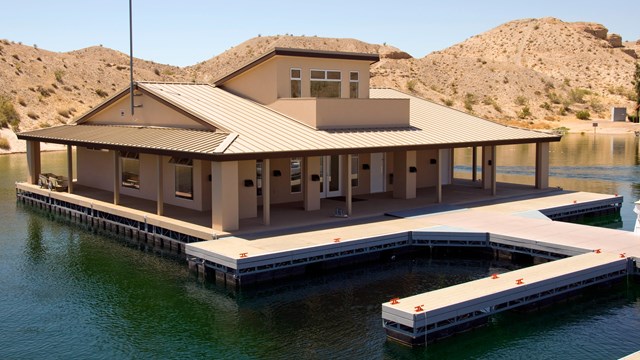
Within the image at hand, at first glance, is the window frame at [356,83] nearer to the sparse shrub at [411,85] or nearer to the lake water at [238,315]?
the lake water at [238,315]

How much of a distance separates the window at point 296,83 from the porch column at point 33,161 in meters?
12.3

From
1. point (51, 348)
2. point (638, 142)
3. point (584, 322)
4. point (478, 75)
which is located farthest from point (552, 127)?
point (51, 348)

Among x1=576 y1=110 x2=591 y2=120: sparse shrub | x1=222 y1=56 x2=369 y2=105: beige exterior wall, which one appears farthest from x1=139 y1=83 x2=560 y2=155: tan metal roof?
x1=576 y1=110 x2=591 y2=120: sparse shrub

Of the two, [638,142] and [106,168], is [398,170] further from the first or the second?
[638,142]

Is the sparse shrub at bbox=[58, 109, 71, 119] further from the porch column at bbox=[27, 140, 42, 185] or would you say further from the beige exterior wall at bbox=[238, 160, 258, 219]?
the beige exterior wall at bbox=[238, 160, 258, 219]

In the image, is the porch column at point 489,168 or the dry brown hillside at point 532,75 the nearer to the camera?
the porch column at point 489,168

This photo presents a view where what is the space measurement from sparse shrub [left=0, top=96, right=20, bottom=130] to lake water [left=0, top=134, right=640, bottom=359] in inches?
1582

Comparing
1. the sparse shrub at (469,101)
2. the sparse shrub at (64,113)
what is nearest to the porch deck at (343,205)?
the sparse shrub at (64,113)

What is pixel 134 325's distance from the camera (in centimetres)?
1390

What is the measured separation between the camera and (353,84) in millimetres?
25719

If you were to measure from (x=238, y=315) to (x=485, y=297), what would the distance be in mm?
5030

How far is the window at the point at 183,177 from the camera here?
22.3m

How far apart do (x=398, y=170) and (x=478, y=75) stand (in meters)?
76.4

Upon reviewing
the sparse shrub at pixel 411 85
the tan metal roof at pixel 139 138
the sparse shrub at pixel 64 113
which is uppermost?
the sparse shrub at pixel 411 85
